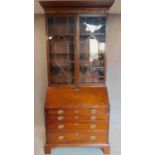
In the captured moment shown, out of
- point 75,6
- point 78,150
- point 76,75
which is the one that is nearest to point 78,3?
point 75,6

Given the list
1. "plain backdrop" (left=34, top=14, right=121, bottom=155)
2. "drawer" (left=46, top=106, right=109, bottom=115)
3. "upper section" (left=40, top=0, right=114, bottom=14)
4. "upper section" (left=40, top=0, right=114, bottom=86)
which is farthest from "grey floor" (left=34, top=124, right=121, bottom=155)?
"upper section" (left=40, top=0, right=114, bottom=14)

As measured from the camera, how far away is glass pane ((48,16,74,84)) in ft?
9.05

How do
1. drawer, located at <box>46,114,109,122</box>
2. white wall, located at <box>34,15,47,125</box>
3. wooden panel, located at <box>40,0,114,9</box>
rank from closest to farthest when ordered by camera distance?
1. wooden panel, located at <box>40,0,114,9</box>
2. drawer, located at <box>46,114,109,122</box>
3. white wall, located at <box>34,15,47,125</box>

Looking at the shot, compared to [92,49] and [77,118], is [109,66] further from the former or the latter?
[77,118]

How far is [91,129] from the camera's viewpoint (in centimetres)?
264

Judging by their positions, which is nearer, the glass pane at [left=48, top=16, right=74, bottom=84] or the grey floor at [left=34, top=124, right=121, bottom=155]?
the grey floor at [left=34, top=124, right=121, bottom=155]

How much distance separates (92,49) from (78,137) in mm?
1273

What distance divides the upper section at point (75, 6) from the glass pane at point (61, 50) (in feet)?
0.49

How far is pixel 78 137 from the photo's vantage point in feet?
8.70

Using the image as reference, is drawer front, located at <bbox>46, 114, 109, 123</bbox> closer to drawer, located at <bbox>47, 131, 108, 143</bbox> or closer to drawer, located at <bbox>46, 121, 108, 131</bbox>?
drawer, located at <bbox>46, 121, 108, 131</bbox>
